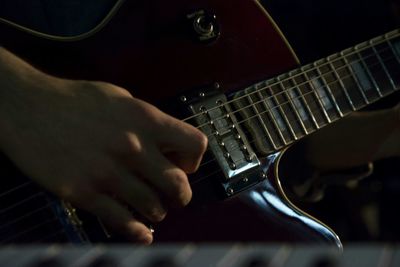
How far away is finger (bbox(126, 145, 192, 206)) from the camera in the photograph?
2.10 ft

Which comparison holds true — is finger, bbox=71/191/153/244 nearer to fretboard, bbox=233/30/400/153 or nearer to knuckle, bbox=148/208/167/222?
knuckle, bbox=148/208/167/222

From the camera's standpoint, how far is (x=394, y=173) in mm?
1425

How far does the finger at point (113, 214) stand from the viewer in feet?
2.04

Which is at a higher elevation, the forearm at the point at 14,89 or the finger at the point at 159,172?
the forearm at the point at 14,89

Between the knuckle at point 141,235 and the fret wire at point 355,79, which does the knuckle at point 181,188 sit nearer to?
the knuckle at point 141,235

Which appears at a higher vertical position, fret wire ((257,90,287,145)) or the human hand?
the human hand

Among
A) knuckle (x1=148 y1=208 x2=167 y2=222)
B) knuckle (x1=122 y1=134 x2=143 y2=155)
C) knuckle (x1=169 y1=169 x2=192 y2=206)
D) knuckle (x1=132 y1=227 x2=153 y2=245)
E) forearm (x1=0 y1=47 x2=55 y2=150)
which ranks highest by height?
forearm (x1=0 y1=47 x2=55 y2=150)

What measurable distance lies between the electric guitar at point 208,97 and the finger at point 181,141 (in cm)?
8

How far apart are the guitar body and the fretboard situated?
0.09 ft

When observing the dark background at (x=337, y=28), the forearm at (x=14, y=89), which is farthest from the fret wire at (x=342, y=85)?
the forearm at (x=14, y=89)

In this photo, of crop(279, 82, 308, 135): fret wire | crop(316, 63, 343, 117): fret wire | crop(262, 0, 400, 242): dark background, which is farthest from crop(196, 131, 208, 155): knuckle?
crop(262, 0, 400, 242): dark background

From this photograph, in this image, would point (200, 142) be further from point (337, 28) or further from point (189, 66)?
point (337, 28)

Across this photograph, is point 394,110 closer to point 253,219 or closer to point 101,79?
point 253,219

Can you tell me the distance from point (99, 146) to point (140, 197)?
8 cm
